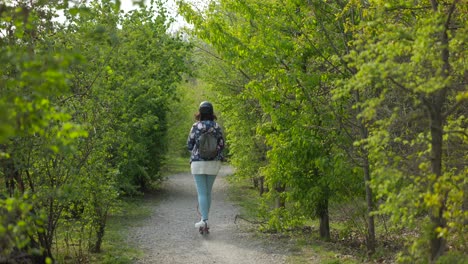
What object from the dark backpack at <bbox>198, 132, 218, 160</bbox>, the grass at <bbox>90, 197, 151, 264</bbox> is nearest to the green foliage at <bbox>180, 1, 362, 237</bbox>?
the dark backpack at <bbox>198, 132, 218, 160</bbox>

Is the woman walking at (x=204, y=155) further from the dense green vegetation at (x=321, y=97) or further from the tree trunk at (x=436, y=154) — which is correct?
the tree trunk at (x=436, y=154)

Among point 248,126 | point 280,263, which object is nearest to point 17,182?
point 280,263

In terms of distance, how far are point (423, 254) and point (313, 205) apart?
4722mm

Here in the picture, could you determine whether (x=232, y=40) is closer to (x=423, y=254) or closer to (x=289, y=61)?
(x=289, y=61)

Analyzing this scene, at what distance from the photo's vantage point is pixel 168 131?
22.6m

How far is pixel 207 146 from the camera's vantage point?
396 inches

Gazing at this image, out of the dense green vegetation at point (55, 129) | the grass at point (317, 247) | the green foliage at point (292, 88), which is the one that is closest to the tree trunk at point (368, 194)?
the grass at point (317, 247)

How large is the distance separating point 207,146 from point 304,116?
184cm

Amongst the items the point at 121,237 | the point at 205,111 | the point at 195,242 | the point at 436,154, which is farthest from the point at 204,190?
the point at 436,154

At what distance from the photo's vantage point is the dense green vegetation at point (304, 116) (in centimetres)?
472

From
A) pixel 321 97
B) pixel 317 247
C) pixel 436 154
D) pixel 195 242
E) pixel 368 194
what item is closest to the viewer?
pixel 436 154

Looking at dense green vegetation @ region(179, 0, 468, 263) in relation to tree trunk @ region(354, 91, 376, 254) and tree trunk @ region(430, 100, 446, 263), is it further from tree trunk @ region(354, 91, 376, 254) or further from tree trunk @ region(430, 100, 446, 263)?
tree trunk @ region(430, 100, 446, 263)

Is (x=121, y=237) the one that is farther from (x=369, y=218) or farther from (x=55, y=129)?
(x=55, y=129)

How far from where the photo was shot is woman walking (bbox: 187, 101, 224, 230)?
397 inches
